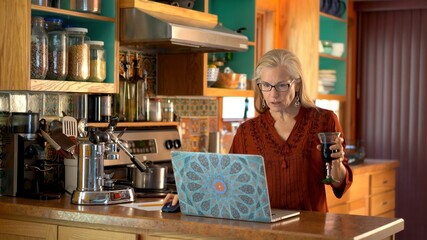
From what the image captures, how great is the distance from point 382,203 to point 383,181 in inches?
6.9

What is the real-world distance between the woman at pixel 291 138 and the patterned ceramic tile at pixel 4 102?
3.92 feet

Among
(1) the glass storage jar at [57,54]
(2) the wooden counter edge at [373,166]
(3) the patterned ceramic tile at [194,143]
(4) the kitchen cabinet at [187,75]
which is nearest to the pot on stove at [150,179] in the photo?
(1) the glass storage jar at [57,54]

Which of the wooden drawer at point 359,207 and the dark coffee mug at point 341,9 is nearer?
the wooden drawer at point 359,207

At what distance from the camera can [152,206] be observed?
3236 mm

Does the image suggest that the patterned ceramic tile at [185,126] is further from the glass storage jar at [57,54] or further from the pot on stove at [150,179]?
the glass storage jar at [57,54]

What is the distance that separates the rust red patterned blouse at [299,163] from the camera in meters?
3.24

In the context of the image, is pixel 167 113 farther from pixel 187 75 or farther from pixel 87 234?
pixel 87 234

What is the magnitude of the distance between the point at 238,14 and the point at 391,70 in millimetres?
2414

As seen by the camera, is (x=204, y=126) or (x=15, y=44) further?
(x=204, y=126)

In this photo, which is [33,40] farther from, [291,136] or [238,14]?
[238,14]

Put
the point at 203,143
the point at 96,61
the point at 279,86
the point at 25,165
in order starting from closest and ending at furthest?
the point at 279,86 → the point at 25,165 → the point at 96,61 → the point at 203,143

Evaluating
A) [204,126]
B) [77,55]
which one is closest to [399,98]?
[204,126]

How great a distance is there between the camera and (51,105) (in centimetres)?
383

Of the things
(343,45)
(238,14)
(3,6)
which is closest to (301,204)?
(3,6)
